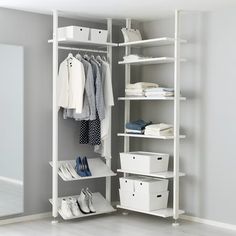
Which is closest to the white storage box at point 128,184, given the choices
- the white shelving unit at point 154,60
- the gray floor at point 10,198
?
the gray floor at point 10,198

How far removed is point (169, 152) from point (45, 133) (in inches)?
57.3

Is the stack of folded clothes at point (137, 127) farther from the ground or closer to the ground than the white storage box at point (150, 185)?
farther from the ground

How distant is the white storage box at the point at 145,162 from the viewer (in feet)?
18.4

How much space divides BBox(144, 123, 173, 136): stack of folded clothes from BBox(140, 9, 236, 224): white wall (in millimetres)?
271

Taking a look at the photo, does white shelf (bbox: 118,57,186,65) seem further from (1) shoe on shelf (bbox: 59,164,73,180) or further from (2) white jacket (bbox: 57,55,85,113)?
(1) shoe on shelf (bbox: 59,164,73,180)

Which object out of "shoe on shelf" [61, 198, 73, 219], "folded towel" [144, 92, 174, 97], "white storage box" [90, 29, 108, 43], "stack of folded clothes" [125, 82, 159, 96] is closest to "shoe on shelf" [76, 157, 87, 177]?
"shoe on shelf" [61, 198, 73, 219]

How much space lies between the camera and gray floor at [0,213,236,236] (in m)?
5.17

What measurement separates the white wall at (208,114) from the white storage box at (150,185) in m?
0.26

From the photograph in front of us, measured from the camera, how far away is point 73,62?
5.66 m

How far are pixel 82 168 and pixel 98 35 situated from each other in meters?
1.51

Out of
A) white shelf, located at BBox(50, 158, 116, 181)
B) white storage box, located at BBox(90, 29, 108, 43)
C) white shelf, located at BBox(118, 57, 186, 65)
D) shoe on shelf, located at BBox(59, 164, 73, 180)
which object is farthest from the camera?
white shelf, located at BBox(50, 158, 116, 181)

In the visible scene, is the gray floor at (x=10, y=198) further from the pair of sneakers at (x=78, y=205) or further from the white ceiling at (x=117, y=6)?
the white ceiling at (x=117, y=6)

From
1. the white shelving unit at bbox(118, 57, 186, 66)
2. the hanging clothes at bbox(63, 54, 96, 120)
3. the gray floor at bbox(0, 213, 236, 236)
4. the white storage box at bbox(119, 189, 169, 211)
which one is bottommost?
the gray floor at bbox(0, 213, 236, 236)

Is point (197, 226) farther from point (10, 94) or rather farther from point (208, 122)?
point (10, 94)
